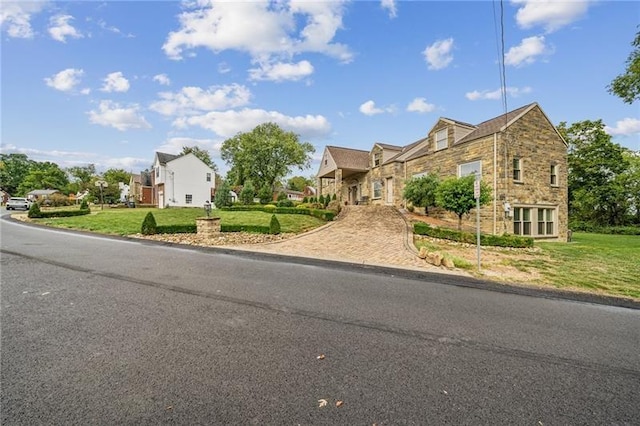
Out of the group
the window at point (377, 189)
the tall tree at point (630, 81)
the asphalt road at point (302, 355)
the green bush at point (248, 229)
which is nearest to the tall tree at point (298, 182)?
the window at point (377, 189)

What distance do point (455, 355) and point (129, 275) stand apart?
6.64 metres

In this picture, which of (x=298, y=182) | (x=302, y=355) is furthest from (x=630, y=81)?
(x=298, y=182)

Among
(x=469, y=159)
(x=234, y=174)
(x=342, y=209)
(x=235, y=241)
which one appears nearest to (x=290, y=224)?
(x=235, y=241)

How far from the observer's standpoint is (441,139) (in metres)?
19.4

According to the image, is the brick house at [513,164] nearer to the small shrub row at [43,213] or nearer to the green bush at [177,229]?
the green bush at [177,229]

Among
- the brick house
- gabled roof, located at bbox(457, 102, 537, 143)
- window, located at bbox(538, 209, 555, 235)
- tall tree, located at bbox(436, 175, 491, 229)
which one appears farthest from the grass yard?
gabled roof, located at bbox(457, 102, 537, 143)

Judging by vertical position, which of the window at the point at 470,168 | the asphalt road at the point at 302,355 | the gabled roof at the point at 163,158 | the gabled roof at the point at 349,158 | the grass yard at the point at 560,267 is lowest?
the grass yard at the point at 560,267

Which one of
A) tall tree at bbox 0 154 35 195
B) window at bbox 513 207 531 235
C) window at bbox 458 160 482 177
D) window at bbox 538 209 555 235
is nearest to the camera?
window at bbox 513 207 531 235

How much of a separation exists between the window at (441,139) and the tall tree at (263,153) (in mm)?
21703

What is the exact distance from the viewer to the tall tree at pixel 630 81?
12078 mm

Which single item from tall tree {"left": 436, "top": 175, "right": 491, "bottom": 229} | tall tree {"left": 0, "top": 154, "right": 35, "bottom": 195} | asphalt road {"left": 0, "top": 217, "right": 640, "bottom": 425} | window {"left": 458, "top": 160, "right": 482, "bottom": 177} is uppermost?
tall tree {"left": 0, "top": 154, "right": 35, "bottom": 195}

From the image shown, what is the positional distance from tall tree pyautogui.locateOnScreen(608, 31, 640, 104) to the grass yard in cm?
751

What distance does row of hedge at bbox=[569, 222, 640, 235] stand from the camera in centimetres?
2653

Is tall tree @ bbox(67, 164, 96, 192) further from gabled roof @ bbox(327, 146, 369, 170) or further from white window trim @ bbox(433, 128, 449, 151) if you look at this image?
white window trim @ bbox(433, 128, 449, 151)
